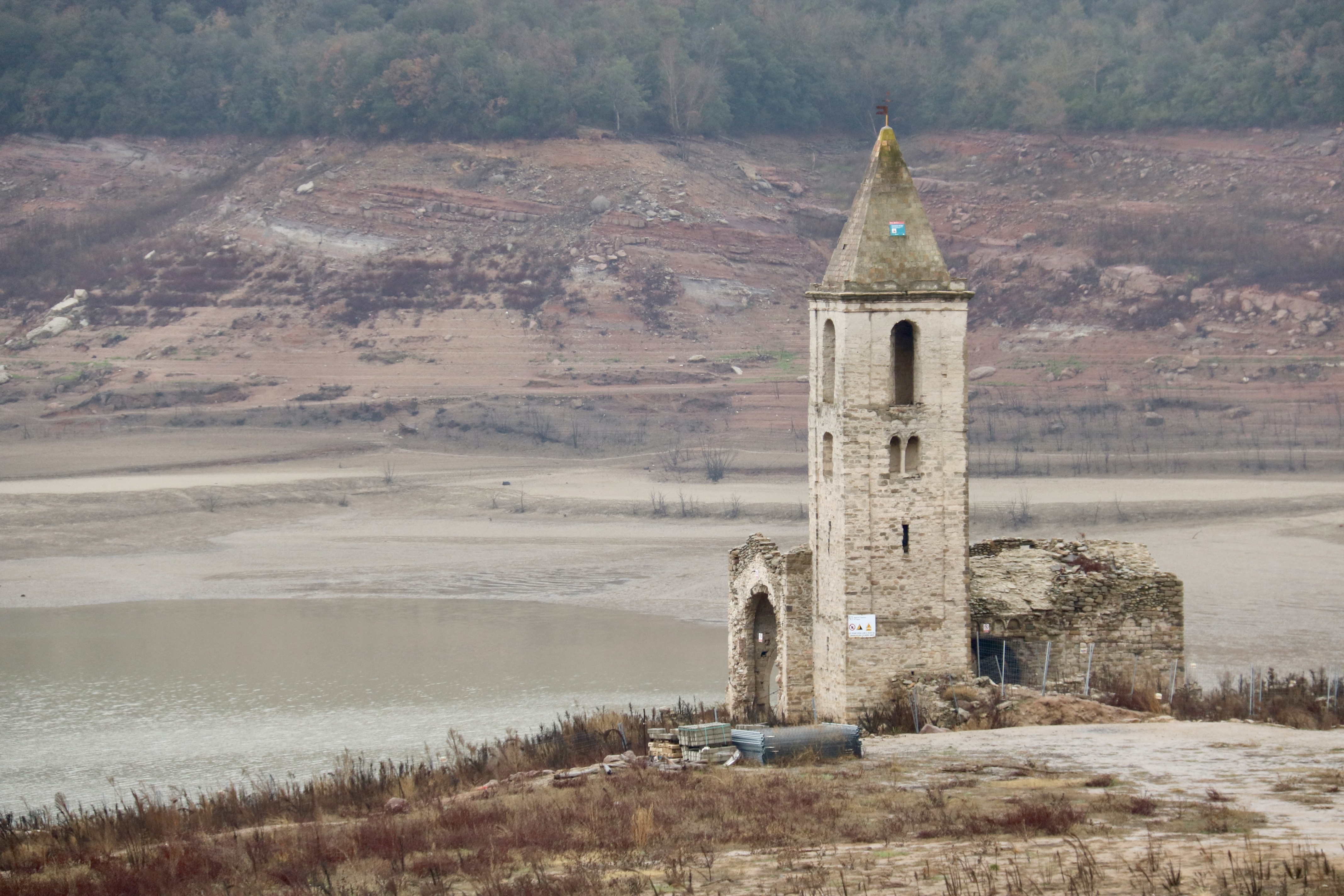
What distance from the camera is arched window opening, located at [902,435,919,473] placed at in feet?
74.4

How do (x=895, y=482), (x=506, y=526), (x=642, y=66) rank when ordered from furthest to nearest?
(x=642, y=66), (x=506, y=526), (x=895, y=482)

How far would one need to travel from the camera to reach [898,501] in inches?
891

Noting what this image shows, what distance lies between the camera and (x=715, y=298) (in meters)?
69.6

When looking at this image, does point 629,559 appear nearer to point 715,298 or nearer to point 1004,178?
point 715,298

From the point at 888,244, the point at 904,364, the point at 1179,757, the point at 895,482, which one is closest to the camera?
the point at 1179,757

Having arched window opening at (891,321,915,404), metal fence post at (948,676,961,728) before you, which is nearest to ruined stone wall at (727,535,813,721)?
metal fence post at (948,676,961,728)

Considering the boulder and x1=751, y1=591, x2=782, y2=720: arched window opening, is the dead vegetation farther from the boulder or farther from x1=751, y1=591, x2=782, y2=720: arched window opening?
the boulder

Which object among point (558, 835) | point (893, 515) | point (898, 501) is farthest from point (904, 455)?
point (558, 835)

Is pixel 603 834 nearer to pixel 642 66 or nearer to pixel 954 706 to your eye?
pixel 954 706

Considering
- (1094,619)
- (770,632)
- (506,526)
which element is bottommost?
(770,632)

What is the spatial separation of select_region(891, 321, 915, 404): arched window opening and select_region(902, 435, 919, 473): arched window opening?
0.71 m

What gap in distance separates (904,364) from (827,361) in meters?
1.15

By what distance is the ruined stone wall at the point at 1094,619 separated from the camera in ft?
78.2

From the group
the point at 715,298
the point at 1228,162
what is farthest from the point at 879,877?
the point at 1228,162
